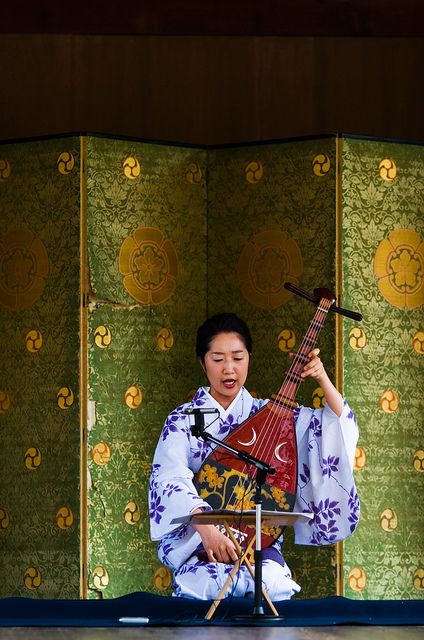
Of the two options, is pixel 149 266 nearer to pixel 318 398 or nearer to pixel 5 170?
pixel 5 170

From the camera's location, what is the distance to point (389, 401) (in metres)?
6.02

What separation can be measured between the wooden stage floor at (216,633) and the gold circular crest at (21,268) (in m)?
1.89

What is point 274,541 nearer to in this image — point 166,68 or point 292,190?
point 292,190

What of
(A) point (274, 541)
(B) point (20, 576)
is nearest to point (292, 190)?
(A) point (274, 541)

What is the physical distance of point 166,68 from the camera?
22.7ft

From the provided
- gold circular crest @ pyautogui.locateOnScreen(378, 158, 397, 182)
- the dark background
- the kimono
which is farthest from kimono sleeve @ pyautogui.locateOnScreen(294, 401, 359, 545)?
the dark background

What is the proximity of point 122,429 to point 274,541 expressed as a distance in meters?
0.94

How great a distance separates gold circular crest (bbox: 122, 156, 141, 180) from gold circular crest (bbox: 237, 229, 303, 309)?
0.56m

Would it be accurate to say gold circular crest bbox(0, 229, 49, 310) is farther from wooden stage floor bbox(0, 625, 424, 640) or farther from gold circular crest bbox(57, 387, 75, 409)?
wooden stage floor bbox(0, 625, 424, 640)

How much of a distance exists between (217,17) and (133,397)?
6.53 ft

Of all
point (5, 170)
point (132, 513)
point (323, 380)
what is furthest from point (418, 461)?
point (5, 170)

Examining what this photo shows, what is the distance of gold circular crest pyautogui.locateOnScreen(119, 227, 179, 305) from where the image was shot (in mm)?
6039

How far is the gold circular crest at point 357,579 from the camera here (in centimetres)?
584

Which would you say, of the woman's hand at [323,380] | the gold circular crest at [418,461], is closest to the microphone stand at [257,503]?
the woman's hand at [323,380]
